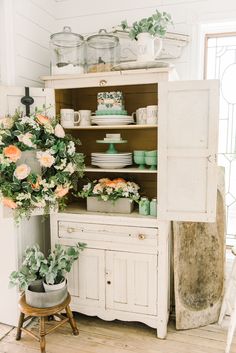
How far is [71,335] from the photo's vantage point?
238 cm

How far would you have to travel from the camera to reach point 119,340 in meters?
2.32

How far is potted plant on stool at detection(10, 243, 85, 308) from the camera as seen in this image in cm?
219

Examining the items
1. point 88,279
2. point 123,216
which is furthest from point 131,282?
point 123,216

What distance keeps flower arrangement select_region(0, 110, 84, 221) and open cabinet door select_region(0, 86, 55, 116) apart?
0.33ft

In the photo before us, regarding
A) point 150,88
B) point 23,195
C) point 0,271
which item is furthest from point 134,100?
point 0,271

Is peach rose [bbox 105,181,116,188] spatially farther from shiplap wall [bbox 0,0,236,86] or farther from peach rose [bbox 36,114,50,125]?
shiplap wall [bbox 0,0,236,86]

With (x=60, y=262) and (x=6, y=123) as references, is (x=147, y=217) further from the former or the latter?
(x=6, y=123)

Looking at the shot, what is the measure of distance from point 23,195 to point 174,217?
3.19 ft

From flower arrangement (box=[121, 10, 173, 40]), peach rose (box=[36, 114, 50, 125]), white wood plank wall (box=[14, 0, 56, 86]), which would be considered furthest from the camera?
white wood plank wall (box=[14, 0, 56, 86])

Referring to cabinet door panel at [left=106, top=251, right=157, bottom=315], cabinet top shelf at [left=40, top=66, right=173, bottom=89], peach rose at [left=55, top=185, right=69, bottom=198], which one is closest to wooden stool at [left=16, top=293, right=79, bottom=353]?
cabinet door panel at [left=106, top=251, right=157, bottom=315]

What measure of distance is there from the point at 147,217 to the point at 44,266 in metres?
0.77

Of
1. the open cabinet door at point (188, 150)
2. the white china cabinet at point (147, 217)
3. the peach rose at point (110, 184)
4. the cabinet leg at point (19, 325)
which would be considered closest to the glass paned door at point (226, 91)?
the white china cabinet at point (147, 217)

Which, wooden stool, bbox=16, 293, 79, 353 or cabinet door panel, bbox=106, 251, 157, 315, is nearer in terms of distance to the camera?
wooden stool, bbox=16, 293, 79, 353

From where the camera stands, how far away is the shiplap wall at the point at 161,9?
2.45m
